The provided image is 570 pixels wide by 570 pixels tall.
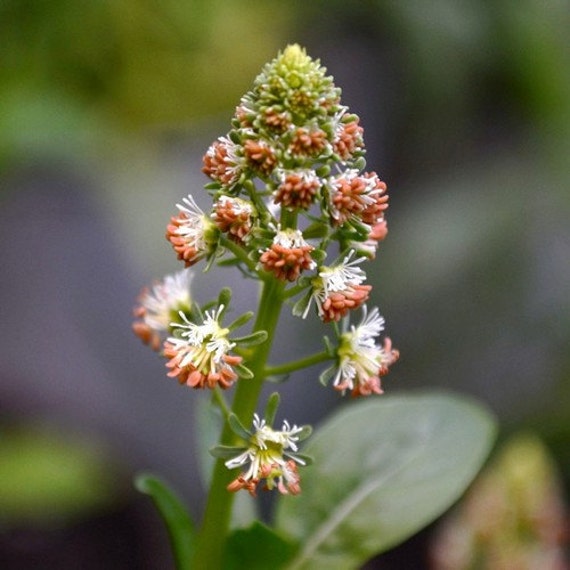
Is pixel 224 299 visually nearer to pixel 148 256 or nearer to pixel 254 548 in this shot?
pixel 254 548

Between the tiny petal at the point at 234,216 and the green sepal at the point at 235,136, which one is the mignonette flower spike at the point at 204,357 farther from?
the green sepal at the point at 235,136

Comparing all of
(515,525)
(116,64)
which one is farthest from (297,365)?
(116,64)

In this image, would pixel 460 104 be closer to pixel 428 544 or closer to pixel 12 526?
pixel 428 544

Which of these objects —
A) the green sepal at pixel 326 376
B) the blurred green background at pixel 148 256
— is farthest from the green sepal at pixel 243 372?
the blurred green background at pixel 148 256

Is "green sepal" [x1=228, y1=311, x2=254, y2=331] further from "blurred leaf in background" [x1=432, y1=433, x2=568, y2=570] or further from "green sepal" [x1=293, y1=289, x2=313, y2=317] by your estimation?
"blurred leaf in background" [x1=432, y1=433, x2=568, y2=570]

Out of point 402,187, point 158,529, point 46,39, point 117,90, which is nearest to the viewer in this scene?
point 158,529

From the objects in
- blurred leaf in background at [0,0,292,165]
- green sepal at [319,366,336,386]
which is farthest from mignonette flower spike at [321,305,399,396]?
blurred leaf in background at [0,0,292,165]

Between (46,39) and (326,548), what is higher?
(46,39)

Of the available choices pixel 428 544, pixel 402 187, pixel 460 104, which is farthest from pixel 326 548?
pixel 460 104
